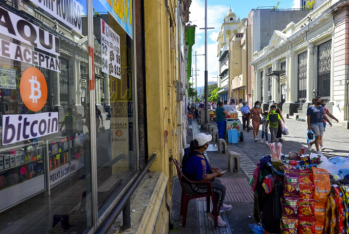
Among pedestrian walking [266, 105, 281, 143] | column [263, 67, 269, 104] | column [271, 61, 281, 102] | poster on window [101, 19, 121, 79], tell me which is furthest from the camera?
column [263, 67, 269, 104]

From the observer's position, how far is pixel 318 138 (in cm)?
827

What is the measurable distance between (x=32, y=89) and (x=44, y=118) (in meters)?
0.20

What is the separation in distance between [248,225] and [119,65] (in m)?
3.01

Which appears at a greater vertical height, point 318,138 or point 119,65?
point 119,65

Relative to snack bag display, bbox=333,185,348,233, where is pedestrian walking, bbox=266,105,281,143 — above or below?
above

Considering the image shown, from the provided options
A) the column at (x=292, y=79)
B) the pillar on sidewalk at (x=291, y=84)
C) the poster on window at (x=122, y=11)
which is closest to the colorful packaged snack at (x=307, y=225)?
the poster on window at (x=122, y=11)

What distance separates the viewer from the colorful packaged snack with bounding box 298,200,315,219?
10.4 feet

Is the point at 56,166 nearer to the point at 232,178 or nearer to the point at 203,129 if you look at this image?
the point at 232,178

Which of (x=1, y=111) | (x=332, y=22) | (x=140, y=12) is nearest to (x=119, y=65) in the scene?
(x=140, y=12)

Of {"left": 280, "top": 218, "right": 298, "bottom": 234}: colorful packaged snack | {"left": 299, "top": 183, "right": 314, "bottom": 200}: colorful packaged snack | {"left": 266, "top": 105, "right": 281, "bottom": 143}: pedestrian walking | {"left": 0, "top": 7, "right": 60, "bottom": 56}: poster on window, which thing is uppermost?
{"left": 0, "top": 7, "right": 60, "bottom": 56}: poster on window

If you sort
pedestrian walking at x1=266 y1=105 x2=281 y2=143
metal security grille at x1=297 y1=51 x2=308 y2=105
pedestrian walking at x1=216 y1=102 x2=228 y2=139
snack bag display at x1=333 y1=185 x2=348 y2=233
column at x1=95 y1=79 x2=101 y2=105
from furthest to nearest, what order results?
1. metal security grille at x1=297 y1=51 x2=308 y2=105
2. pedestrian walking at x1=216 y1=102 x2=228 y2=139
3. pedestrian walking at x1=266 y1=105 x2=281 y2=143
4. snack bag display at x1=333 y1=185 x2=348 y2=233
5. column at x1=95 y1=79 x2=101 y2=105

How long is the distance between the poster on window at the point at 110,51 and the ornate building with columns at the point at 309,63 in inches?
679

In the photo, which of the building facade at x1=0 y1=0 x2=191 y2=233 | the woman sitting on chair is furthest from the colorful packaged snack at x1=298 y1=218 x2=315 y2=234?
the building facade at x1=0 y1=0 x2=191 y2=233

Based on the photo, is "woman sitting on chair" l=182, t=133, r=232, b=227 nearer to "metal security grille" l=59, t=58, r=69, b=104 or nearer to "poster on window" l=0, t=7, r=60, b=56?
"metal security grille" l=59, t=58, r=69, b=104
